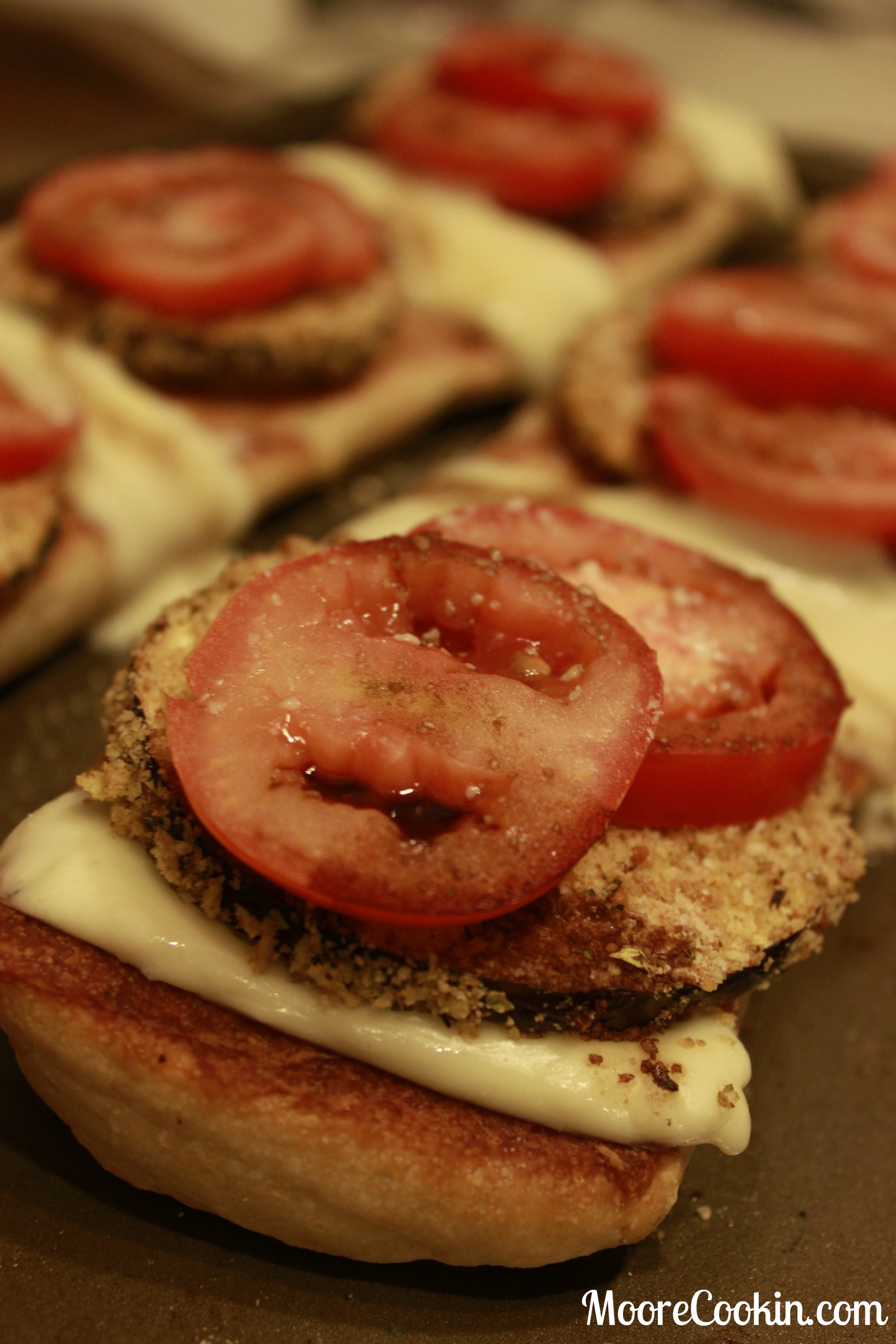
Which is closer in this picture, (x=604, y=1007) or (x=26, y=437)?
Answer: (x=604, y=1007)

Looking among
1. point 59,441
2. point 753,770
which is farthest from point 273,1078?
point 59,441

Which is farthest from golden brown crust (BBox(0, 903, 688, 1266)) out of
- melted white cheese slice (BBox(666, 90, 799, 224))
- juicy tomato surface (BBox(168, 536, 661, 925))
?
melted white cheese slice (BBox(666, 90, 799, 224))

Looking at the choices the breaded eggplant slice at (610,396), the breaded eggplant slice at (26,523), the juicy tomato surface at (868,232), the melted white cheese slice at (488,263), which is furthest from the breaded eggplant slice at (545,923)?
the juicy tomato surface at (868,232)

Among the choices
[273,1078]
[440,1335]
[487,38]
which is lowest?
[440,1335]

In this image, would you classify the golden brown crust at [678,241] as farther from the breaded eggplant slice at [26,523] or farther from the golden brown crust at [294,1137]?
the golden brown crust at [294,1137]

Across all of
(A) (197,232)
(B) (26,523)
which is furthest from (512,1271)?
(A) (197,232)

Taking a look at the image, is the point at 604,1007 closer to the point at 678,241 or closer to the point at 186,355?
the point at 186,355

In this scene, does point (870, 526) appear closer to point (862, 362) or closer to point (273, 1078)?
point (862, 362)
